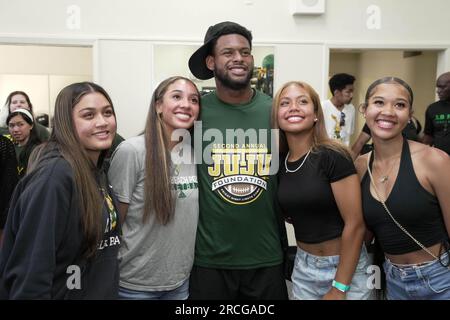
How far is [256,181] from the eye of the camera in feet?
6.70

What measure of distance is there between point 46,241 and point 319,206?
1.17 m

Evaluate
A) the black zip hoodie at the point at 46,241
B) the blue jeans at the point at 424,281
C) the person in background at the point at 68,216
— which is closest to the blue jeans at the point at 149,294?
the person in background at the point at 68,216

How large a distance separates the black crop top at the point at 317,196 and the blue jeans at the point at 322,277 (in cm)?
10

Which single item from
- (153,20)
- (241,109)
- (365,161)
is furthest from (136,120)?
(365,161)

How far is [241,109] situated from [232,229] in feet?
2.11

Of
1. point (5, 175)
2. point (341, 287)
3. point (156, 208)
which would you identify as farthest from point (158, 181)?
point (5, 175)

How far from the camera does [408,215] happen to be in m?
1.72

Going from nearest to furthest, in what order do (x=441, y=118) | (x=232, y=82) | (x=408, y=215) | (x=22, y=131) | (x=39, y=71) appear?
(x=408, y=215) → (x=232, y=82) → (x=22, y=131) → (x=441, y=118) → (x=39, y=71)

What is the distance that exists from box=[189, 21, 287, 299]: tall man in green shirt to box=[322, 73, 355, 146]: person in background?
3.30m

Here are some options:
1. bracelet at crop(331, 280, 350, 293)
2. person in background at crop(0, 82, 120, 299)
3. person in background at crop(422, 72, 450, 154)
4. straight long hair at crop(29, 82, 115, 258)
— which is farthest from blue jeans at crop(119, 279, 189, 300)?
person in background at crop(422, 72, 450, 154)

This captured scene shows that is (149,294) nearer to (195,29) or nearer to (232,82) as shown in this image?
(232,82)

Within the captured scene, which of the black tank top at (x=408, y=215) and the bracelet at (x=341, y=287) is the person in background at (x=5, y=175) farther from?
the black tank top at (x=408, y=215)

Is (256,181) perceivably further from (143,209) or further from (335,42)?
(335,42)
